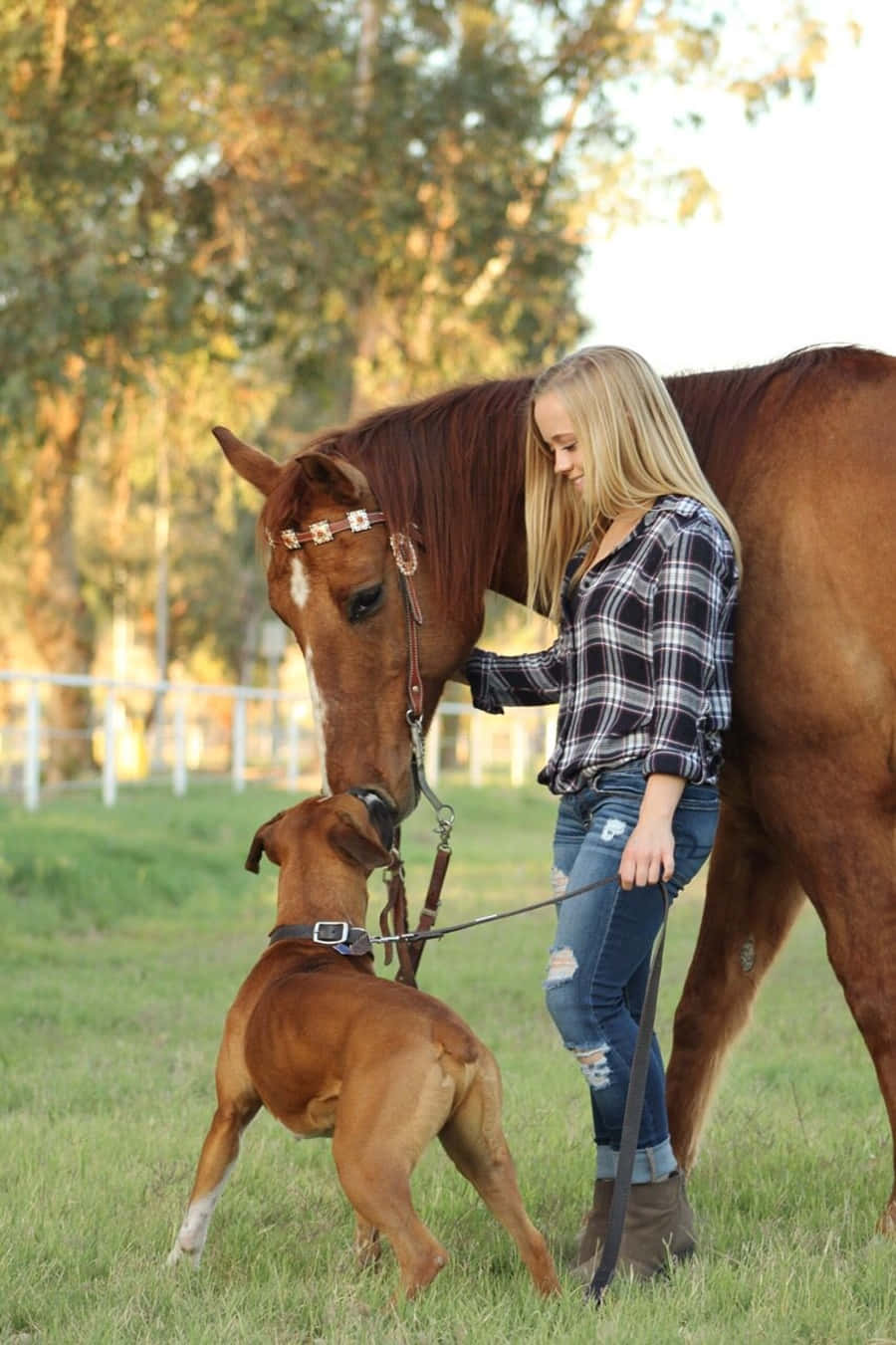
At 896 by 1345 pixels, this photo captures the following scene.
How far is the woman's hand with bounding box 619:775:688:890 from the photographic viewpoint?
3490mm

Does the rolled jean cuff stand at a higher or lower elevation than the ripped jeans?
lower

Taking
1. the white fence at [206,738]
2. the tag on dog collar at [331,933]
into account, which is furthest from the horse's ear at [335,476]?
the white fence at [206,738]

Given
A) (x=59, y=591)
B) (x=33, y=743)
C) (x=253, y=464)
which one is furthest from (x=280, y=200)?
(x=253, y=464)

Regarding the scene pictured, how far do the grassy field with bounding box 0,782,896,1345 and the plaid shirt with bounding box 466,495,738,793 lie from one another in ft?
3.69

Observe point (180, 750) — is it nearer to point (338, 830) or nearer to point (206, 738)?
point (338, 830)

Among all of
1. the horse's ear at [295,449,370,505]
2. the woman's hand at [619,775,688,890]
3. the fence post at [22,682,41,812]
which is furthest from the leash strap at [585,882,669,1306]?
the fence post at [22,682,41,812]

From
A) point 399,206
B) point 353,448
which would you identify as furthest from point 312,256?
point 353,448

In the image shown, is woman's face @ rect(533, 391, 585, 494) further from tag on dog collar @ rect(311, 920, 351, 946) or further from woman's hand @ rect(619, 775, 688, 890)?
tag on dog collar @ rect(311, 920, 351, 946)

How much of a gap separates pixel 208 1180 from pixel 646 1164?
3.33ft

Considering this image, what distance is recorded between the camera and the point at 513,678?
14.0 feet

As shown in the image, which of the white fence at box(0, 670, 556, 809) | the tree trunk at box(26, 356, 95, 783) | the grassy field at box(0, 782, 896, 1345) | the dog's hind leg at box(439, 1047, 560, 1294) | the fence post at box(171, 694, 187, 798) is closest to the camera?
the grassy field at box(0, 782, 896, 1345)

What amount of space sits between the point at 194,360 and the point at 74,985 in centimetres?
1448

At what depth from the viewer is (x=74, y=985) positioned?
7.70 meters

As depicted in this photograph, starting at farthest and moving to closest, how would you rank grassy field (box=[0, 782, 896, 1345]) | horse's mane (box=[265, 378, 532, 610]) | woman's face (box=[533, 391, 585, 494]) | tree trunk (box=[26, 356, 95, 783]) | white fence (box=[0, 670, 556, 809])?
1. tree trunk (box=[26, 356, 95, 783])
2. white fence (box=[0, 670, 556, 809])
3. horse's mane (box=[265, 378, 532, 610])
4. woman's face (box=[533, 391, 585, 494])
5. grassy field (box=[0, 782, 896, 1345])
